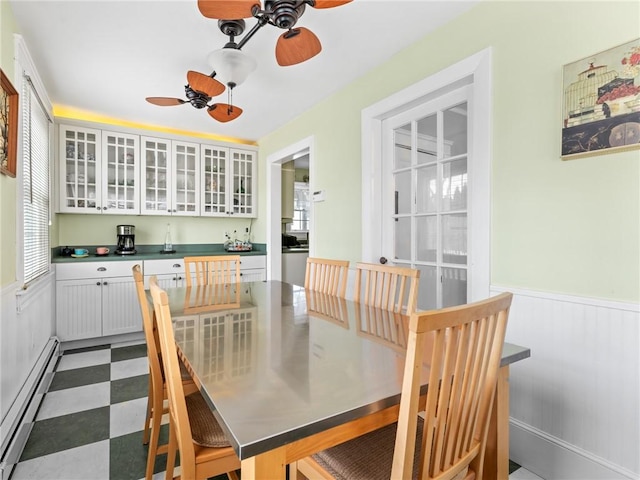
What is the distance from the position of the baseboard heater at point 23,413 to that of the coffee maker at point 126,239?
1.32m

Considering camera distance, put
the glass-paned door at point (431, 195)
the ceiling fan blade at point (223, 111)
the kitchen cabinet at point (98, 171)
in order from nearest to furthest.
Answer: the glass-paned door at point (431, 195) → the ceiling fan blade at point (223, 111) → the kitchen cabinet at point (98, 171)

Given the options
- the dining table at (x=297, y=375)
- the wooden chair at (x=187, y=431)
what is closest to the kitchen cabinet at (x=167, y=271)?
the dining table at (x=297, y=375)

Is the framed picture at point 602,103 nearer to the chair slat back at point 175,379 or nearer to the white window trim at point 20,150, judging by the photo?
the chair slat back at point 175,379

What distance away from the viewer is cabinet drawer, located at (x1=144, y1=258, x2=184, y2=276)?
12.2 feet

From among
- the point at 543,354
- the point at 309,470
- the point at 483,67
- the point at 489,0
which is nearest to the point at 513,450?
the point at 543,354

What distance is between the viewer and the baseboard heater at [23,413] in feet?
5.51

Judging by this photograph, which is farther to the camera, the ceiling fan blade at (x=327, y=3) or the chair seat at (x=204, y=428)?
the ceiling fan blade at (x=327, y=3)

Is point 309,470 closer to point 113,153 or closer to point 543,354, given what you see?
point 543,354

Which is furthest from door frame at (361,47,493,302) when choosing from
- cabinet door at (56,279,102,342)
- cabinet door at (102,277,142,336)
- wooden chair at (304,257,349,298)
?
cabinet door at (56,279,102,342)

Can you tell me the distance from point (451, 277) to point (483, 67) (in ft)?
4.06

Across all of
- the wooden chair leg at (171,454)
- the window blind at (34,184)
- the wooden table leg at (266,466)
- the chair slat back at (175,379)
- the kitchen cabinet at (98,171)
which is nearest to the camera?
the wooden table leg at (266,466)

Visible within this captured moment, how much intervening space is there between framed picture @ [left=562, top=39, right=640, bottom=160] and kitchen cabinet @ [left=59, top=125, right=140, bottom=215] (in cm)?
401

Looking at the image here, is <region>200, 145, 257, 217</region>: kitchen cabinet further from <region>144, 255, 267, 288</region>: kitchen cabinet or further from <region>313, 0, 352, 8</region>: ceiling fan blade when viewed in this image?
→ <region>313, 0, 352, 8</region>: ceiling fan blade

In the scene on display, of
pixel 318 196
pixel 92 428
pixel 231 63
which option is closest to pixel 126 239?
pixel 318 196
